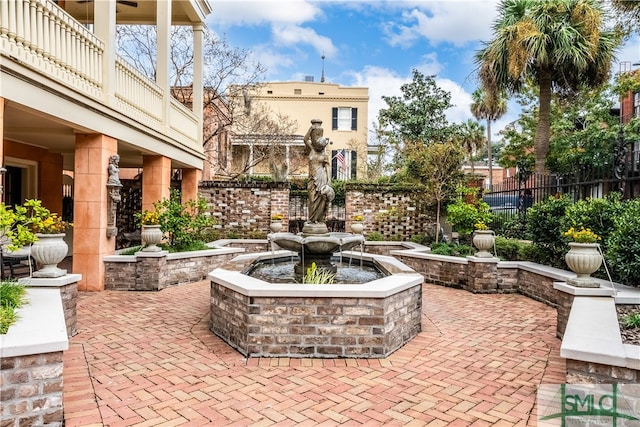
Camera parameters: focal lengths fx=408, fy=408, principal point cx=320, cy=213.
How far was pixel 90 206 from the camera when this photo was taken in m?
7.75

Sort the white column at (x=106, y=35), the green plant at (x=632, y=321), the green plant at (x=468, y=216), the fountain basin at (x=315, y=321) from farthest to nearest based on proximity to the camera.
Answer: the green plant at (x=468, y=216), the white column at (x=106, y=35), the fountain basin at (x=315, y=321), the green plant at (x=632, y=321)

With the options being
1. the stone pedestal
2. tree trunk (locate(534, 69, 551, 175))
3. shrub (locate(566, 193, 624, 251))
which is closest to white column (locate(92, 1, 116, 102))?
the stone pedestal

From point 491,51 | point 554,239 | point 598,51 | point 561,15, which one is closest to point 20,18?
point 554,239

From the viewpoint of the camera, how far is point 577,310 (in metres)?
4.39

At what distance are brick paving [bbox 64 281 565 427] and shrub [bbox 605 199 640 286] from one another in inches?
48.8

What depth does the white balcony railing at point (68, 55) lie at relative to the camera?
5273 mm

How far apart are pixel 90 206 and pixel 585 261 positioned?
813 cm

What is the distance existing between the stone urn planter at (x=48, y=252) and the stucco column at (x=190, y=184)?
8.13 meters

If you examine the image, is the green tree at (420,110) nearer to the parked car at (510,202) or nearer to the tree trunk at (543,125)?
the parked car at (510,202)

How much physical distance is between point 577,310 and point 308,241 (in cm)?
357

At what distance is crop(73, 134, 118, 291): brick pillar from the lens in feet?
25.1

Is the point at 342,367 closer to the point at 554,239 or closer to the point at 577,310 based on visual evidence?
the point at 577,310

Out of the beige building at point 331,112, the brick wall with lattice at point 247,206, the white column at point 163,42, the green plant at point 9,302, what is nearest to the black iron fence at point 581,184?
the brick wall with lattice at point 247,206

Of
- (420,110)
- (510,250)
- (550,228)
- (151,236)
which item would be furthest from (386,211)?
(420,110)
